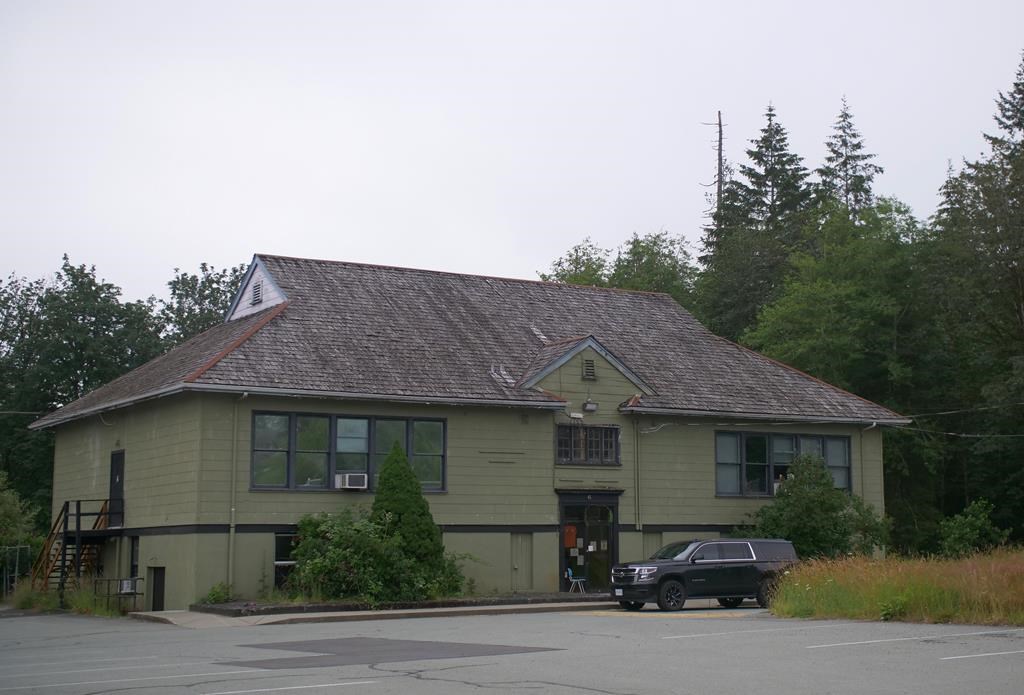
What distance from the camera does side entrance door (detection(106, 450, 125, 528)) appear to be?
34906mm

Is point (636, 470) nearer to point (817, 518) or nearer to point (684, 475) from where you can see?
point (684, 475)

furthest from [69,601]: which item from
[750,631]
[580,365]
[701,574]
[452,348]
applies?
[750,631]

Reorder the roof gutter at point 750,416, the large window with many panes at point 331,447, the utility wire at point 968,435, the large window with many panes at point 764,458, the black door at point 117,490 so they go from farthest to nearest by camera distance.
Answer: the utility wire at point 968,435 < the large window with many panes at point 764,458 < the roof gutter at point 750,416 < the black door at point 117,490 < the large window with many panes at point 331,447

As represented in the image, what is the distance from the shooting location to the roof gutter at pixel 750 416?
36312 millimetres

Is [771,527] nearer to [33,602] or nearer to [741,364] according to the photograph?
[741,364]

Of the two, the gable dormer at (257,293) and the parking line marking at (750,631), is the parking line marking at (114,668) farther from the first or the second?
the gable dormer at (257,293)

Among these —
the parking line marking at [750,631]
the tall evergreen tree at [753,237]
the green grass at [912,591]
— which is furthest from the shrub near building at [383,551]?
the tall evergreen tree at [753,237]

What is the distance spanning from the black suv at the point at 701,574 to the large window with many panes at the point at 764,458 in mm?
8248

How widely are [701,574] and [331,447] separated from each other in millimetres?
9934

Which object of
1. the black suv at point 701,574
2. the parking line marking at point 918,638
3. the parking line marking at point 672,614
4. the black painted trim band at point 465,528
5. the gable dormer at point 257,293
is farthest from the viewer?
the gable dormer at point 257,293

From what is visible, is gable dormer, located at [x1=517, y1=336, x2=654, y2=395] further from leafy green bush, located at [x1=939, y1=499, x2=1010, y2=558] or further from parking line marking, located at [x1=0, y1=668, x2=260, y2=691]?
parking line marking, located at [x1=0, y1=668, x2=260, y2=691]

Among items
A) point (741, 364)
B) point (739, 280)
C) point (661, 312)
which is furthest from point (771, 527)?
point (739, 280)

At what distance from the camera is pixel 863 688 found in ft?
44.2

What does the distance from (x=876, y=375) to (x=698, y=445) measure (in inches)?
699
